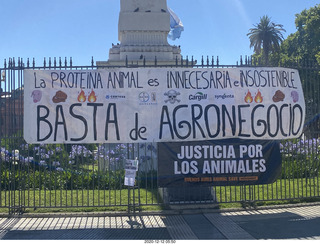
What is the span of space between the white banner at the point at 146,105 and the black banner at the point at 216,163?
0.19 m

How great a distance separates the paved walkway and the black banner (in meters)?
0.75

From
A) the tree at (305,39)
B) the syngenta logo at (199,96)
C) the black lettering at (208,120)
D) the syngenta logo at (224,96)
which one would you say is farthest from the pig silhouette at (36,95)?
the tree at (305,39)

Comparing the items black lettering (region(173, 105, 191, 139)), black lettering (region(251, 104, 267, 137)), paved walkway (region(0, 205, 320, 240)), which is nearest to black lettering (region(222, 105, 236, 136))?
black lettering (region(251, 104, 267, 137))

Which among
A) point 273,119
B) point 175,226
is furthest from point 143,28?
point 175,226

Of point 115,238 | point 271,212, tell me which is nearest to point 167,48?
point 271,212

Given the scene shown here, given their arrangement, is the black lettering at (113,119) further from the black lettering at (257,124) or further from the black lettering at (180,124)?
the black lettering at (257,124)

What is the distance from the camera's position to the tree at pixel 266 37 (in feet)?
157

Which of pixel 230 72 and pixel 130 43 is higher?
pixel 130 43

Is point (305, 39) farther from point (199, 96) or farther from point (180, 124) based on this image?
point (180, 124)

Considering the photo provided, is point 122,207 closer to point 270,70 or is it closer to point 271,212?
point 271,212

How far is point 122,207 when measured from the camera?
27.2ft

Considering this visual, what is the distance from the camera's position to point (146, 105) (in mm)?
7727

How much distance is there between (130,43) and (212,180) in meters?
13.5

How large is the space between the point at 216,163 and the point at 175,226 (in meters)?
1.76
